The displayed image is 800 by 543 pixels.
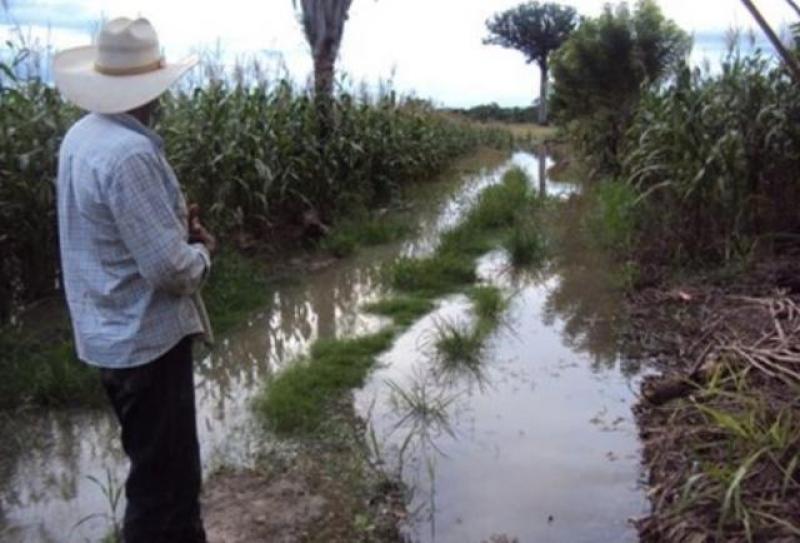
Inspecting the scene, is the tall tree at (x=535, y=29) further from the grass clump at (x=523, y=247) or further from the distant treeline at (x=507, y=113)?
the grass clump at (x=523, y=247)

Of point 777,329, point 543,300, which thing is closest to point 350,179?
point 543,300

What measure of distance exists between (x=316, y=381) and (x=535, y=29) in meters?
43.4

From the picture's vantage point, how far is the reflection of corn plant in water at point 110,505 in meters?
3.31

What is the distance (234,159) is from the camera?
786cm

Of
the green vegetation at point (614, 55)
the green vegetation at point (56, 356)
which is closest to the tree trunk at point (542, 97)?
the green vegetation at point (614, 55)

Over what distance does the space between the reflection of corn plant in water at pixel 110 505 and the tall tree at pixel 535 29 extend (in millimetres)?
42027

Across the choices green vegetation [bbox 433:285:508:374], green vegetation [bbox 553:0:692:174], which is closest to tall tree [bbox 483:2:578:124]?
green vegetation [bbox 553:0:692:174]

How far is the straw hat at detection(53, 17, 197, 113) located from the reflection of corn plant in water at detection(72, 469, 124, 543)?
1642 millimetres

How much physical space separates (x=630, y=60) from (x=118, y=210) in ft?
57.5

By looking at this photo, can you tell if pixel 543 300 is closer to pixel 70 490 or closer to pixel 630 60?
Result: pixel 70 490

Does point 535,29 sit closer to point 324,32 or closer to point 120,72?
point 324,32

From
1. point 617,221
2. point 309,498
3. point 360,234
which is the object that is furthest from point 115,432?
point 617,221

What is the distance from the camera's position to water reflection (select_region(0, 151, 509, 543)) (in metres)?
3.63

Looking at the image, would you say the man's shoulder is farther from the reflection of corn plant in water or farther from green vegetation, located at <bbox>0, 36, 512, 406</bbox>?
green vegetation, located at <bbox>0, 36, 512, 406</bbox>
